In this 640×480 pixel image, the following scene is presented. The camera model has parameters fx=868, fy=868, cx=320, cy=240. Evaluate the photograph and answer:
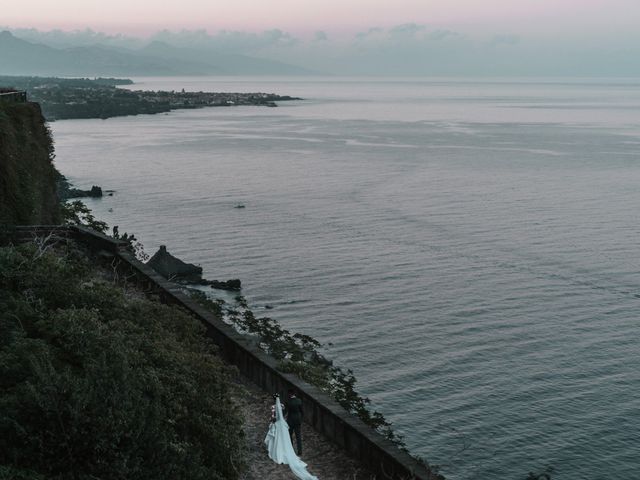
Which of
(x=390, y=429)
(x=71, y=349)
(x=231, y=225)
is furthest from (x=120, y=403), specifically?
(x=231, y=225)

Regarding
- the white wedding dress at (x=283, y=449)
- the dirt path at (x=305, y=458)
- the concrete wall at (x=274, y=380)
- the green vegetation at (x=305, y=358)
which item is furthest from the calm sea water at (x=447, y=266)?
the white wedding dress at (x=283, y=449)

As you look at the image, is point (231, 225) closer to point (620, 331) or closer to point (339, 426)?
point (620, 331)

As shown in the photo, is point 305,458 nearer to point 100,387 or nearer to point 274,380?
point 274,380

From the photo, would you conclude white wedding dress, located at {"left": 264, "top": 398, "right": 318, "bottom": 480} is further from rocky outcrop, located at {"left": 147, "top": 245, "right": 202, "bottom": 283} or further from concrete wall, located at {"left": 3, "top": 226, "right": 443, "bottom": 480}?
rocky outcrop, located at {"left": 147, "top": 245, "right": 202, "bottom": 283}

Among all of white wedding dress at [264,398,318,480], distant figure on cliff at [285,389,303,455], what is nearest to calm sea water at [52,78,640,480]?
distant figure on cliff at [285,389,303,455]

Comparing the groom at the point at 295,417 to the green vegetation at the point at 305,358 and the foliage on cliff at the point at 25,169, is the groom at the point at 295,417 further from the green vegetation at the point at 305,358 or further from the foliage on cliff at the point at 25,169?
the foliage on cliff at the point at 25,169
